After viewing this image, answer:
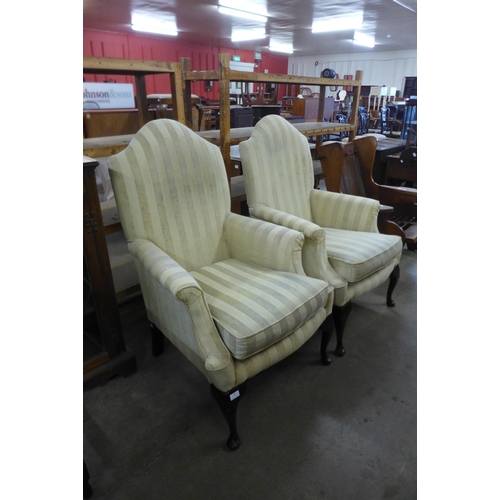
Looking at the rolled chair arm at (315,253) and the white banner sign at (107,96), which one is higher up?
the white banner sign at (107,96)

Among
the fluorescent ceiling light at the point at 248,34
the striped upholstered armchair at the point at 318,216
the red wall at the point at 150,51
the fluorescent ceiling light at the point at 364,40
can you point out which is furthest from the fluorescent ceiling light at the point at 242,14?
the striped upholstered armchair at the point at 318,216

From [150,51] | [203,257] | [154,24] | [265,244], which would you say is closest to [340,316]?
[265,244]

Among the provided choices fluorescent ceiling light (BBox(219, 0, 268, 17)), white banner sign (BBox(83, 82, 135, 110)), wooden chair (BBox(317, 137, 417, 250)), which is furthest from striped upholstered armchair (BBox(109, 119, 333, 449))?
fluorescent ceiling light (BBox(219, 0, 268, 17))

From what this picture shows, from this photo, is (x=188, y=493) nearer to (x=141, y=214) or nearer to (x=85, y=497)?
(x=85, y=497)

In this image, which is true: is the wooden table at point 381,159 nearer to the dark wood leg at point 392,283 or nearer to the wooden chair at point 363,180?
the wooden chair at point 363,180

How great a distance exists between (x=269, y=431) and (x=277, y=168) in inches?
53.8

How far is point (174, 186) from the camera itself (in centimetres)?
159

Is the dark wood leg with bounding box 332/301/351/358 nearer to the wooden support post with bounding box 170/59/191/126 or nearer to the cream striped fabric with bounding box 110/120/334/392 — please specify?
the cream striped fabric with bounding box 110/120/334/392

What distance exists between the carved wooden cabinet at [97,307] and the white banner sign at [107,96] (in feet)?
9.55

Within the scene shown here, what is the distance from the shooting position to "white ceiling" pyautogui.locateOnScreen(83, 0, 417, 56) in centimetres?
555

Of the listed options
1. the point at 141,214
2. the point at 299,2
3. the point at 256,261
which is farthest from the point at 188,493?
the point at 299,2

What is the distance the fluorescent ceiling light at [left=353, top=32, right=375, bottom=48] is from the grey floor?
8.95 meters

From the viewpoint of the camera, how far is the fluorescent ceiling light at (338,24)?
6.72 metres
